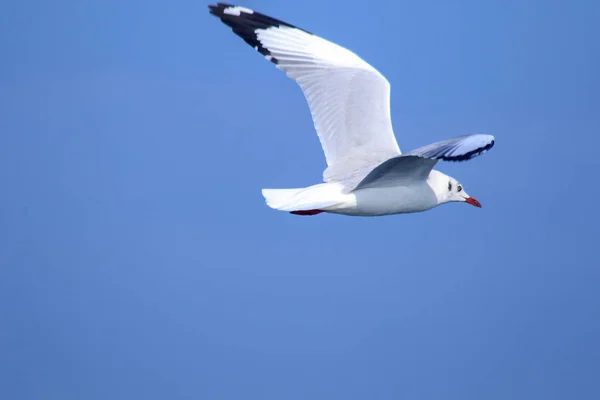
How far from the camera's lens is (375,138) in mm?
8070

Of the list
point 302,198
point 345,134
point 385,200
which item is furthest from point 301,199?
point 345,134

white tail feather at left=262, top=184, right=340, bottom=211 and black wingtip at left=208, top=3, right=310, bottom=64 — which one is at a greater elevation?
black wingtip at left=208, top=3, right=310, bottom=64

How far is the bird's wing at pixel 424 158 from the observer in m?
6.34

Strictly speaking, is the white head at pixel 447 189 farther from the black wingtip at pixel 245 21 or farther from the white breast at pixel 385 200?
the black wingtip at pixel 245 21

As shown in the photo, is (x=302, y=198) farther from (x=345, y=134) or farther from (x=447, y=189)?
(x=447, y=189)

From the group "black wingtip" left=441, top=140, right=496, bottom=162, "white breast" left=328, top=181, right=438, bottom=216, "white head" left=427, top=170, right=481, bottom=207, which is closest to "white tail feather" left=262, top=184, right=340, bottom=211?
"white breast" left=328, top=181, right=438, bottom=216

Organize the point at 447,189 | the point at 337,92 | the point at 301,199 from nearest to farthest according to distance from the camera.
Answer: the point at 301,199 → the point at 447,189 → the point at 337,92

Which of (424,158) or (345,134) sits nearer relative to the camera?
(424,158)

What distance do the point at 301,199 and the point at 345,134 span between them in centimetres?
113

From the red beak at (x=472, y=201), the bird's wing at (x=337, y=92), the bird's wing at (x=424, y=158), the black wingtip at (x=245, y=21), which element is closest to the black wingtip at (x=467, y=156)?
the bird's wing at (x=424, y=158)

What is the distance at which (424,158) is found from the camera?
7.06 metres

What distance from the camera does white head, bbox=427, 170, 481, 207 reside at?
771cm

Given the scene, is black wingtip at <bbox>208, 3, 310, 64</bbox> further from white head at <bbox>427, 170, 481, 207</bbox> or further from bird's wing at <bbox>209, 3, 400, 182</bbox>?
white head at <bbox>427, 170, 481, 207</bbox>

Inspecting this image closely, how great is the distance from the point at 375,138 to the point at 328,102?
49cm
